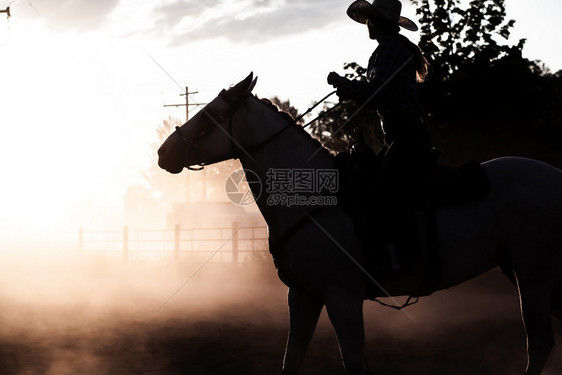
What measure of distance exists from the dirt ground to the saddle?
8.07ft

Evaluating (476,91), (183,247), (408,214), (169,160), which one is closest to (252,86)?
(169,160)

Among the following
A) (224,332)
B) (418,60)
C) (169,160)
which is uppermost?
(418,60)

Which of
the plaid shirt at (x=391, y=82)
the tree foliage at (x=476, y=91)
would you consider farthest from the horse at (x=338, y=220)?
the tree foliage at (x=476, y=91)

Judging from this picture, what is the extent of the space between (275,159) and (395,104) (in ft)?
3.60

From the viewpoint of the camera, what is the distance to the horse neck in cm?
510

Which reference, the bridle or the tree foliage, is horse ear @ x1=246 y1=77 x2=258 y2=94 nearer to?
the bridle

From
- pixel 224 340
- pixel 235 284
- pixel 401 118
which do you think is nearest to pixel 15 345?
pixel 224 340

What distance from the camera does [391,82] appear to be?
5027 millimetres

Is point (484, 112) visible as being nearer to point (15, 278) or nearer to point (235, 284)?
point (235, 284)

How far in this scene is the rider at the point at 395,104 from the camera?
4906 mm

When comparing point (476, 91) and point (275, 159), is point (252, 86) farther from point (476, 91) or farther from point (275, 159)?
point (476, 91)

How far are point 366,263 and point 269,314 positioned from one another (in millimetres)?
7676

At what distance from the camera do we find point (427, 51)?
734 inches

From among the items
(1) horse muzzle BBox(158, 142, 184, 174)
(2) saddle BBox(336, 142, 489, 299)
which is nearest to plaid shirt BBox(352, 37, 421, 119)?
(2) saddle BBox(336, 142, 489, 299)
